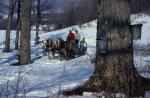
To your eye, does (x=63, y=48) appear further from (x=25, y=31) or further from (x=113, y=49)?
(x=113, y=49)

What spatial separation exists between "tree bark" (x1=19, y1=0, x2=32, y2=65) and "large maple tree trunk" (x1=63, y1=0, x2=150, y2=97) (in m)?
14.9

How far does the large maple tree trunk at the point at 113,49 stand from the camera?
8.61 metres

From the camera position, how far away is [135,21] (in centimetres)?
5206

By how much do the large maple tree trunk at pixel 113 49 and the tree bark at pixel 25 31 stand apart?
14917 mm

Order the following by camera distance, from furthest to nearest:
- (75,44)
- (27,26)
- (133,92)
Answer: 1. (75,44)
2. (27,26)
3. (133,92)

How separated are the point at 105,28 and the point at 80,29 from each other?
141 feet

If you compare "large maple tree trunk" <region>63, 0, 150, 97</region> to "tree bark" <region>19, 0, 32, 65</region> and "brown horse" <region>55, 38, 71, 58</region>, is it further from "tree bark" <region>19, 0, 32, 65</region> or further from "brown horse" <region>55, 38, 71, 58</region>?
"brown horse" <region>55, 38, 71, 58</region>

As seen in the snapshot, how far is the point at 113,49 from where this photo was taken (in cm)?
883

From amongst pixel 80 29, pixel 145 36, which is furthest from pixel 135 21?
pixel 145 36

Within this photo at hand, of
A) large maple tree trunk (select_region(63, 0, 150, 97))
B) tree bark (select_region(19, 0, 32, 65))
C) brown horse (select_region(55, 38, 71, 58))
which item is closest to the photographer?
large maple tree trunk (select_region(63, 0, 150, 97))

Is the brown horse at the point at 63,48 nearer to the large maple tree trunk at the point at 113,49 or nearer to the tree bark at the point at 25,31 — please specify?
the tree bark at the point at 25,31

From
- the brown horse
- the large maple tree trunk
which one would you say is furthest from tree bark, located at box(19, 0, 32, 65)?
the large maple tree trunk

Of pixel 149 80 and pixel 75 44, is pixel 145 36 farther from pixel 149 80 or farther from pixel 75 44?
pixel 149 80

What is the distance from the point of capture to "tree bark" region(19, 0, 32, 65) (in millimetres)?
23766
